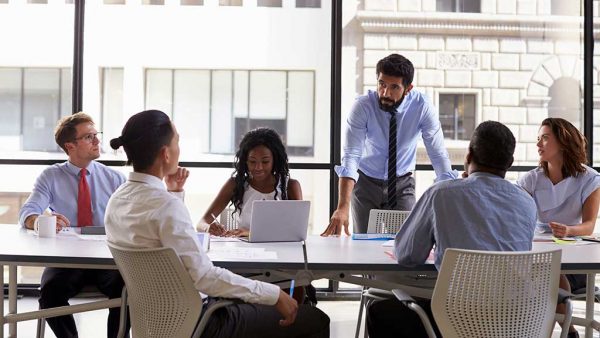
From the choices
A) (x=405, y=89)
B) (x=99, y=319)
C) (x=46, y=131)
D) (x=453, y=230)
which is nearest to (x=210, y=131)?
(x=46, y=131)

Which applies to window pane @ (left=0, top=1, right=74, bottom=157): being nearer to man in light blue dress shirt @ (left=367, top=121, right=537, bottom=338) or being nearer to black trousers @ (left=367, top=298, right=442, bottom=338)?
black trousers @ (left=367, top=298, right=442, bottom=338)

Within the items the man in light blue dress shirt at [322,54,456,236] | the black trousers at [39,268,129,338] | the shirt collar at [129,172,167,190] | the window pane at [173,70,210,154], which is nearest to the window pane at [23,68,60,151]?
the window pane at [173,70,210,154]

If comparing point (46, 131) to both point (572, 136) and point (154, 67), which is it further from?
Result: point (572, 136)

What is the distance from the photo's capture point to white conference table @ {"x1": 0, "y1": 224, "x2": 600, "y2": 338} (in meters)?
3.00

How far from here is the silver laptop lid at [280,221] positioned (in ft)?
11.5

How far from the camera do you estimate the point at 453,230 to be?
288cm

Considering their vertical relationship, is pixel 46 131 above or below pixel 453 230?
above

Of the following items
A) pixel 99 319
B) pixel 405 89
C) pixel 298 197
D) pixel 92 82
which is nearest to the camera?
pixel 298 197

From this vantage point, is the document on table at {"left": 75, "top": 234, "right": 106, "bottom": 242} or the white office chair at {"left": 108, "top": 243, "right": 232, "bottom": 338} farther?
the document on table at {"left": 75, "top": 234, "right": 106, "bottom": 242}

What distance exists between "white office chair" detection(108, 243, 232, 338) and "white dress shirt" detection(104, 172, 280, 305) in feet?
0.14

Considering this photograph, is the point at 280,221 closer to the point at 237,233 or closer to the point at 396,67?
the point at 237,233

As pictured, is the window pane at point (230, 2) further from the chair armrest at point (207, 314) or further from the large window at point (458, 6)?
the chair armrest at point (207, 314)

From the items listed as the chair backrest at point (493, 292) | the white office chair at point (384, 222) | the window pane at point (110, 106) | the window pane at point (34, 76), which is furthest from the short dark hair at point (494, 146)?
the window pane at point (34, 76)

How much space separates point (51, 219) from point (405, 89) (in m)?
2.02
